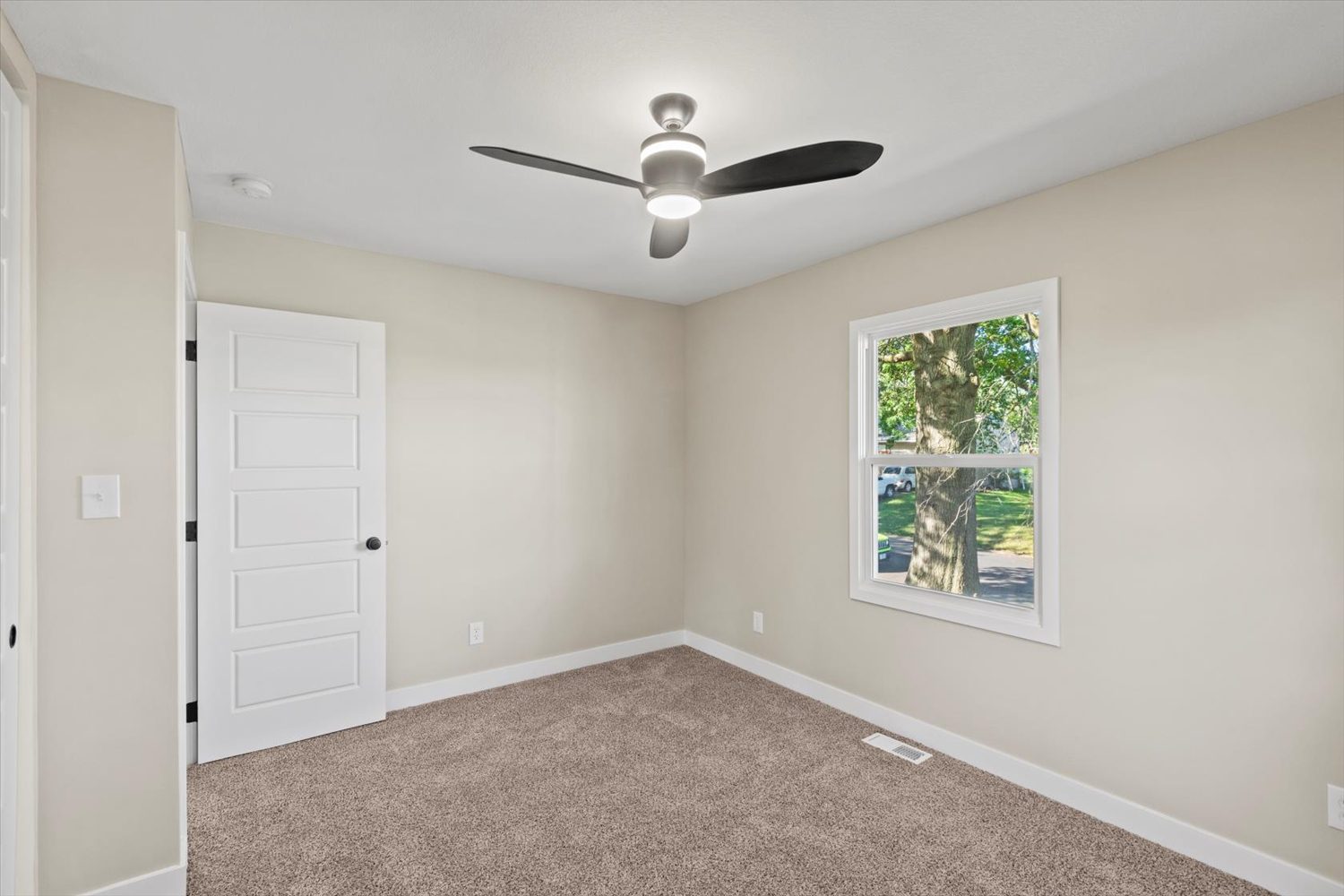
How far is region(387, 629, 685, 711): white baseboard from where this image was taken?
367cm

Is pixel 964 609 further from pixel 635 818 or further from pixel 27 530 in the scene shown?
pixel 27 530

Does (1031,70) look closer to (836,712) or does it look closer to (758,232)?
(758,232)

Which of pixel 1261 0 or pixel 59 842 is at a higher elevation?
pixel 1261 0

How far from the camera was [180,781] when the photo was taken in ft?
7.06

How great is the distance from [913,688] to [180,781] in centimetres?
294

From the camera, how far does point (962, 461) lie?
3.16 meters

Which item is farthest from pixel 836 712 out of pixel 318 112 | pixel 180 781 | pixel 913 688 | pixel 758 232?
pixel 318 112

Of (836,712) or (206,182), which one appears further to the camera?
(836,712)

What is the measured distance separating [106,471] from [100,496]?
75 millimetres

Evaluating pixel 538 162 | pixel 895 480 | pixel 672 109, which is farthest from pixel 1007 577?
pixel 538 162

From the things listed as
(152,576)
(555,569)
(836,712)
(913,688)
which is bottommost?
(836,712)

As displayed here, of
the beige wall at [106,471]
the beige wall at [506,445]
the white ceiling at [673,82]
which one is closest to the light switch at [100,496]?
the beige wall at [106,471]

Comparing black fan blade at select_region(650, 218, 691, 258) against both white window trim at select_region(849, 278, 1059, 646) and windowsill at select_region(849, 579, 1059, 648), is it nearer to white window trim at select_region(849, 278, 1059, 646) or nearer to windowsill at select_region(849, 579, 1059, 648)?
white window trim at select_region(849, 278, 1059, 646)

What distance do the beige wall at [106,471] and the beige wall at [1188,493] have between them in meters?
2.98
